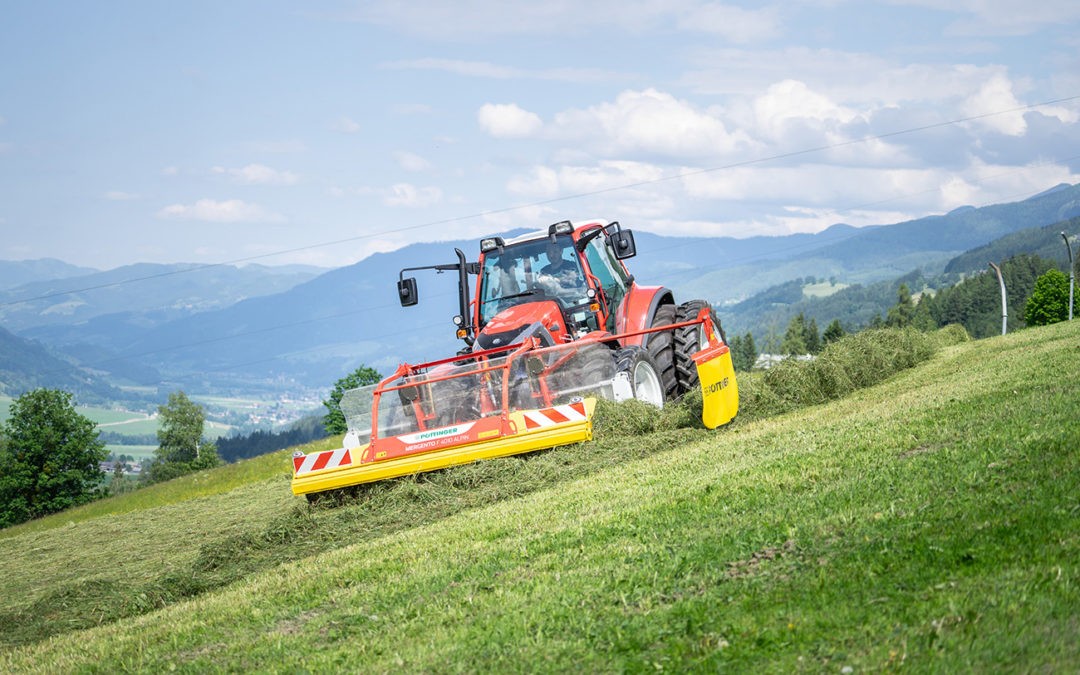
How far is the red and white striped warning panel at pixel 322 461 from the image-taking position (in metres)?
10.2

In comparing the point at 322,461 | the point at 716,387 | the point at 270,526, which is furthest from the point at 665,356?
the point at 270,526

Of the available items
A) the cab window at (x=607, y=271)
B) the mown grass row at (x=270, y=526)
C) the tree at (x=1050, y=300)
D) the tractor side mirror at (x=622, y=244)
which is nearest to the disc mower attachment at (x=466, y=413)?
the mown grass row at (x=270, y=526)

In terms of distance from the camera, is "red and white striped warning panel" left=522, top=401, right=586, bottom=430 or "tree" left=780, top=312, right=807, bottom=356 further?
"tree" left=780, top=312, right=807, bottom=356

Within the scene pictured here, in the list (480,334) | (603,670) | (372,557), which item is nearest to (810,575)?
(603,670)

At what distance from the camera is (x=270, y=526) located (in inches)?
368

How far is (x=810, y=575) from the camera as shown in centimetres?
461

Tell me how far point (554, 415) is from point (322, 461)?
94.8 inches

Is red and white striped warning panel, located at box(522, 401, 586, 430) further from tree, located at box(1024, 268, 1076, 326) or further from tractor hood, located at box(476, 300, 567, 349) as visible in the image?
tree, located at box(1024, 268, 1076, 326)

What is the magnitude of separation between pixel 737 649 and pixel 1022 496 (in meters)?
2.09

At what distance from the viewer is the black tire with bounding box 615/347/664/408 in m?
11.4

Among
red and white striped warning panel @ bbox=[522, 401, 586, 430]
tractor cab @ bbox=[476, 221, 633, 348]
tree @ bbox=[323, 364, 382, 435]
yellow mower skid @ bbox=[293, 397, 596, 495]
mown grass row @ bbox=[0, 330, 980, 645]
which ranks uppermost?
tractor cab @ bbox=[476, 221, 633, 348]

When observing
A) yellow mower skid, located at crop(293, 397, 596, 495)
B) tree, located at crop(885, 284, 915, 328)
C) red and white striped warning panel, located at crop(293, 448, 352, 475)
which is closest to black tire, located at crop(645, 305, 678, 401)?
yellow mower skid, located at crop(293, 397, 596, 495)

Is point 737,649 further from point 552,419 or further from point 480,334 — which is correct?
point 480,334

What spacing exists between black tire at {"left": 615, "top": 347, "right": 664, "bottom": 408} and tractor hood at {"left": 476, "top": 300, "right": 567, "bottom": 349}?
97 cm
